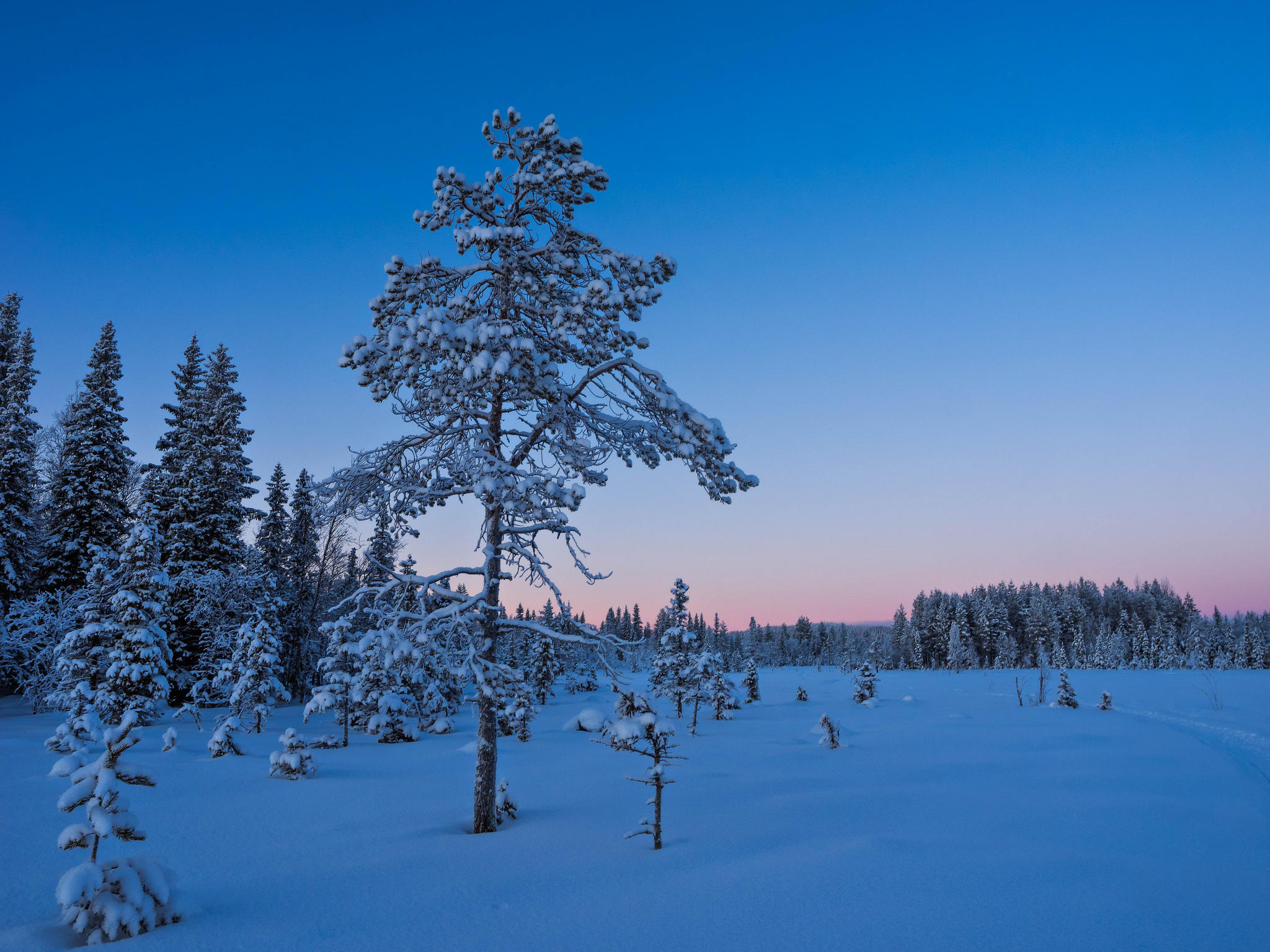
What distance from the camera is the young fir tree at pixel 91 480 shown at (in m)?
27.8

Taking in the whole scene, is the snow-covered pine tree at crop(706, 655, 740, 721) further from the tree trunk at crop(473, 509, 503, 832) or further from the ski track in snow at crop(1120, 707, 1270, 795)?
the tree trunk at crop(473, 509, 503, 832)

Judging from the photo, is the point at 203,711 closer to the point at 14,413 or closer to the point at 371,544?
the point at 371,544

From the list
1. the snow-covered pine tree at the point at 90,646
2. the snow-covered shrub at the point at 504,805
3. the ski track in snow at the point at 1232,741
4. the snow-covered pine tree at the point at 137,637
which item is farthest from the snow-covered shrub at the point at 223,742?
the ski track in snow at the point at 1232,741

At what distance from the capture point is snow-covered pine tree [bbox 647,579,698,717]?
35000 millimetres

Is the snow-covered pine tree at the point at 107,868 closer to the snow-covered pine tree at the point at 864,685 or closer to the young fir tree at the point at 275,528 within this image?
the young fir tree at the point at 275,528

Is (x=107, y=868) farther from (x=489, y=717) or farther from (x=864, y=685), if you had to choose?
(x=864, y=685)

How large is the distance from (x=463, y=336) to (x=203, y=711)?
101 feet

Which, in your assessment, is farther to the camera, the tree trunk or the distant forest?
the distant forest

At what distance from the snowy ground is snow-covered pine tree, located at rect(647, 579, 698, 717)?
15057 millimetres

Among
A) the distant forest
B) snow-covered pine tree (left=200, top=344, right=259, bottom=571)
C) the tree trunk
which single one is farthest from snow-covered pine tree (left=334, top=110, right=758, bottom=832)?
the distant forest

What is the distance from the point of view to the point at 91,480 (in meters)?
27.9

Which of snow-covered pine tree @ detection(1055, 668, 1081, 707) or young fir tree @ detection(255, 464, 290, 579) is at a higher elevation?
young fir tree @ detection(255, 464, 290, 579)

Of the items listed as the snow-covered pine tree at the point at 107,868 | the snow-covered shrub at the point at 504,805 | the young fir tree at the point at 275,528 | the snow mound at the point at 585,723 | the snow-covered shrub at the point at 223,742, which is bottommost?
the snow mound at the point at 585,723

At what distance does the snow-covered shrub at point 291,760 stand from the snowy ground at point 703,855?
1.69ft
